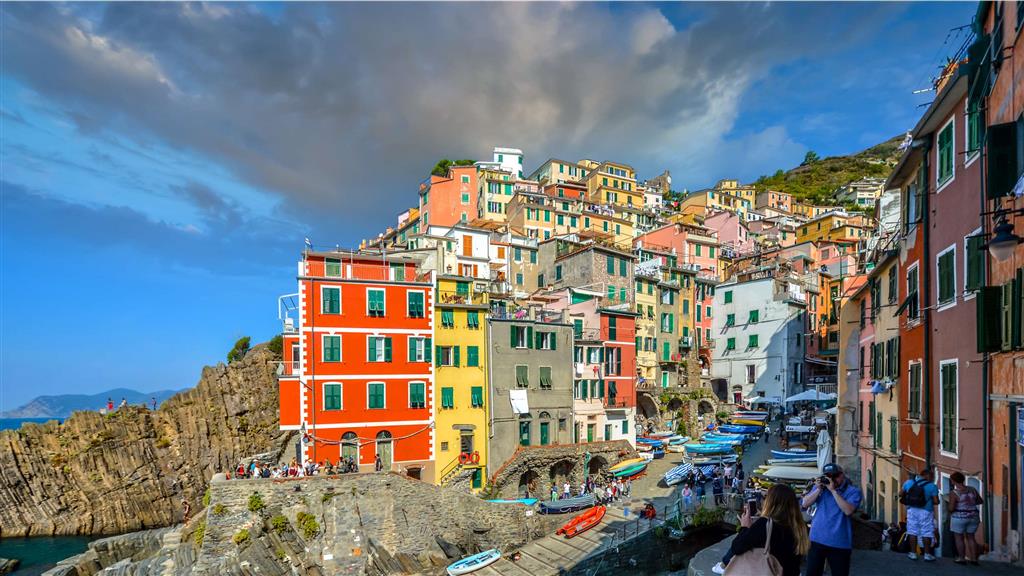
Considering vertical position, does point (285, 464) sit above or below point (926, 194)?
below

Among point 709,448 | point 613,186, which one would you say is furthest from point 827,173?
point 709,448

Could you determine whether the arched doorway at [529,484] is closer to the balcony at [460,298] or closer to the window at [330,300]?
the balcony at [460,298]

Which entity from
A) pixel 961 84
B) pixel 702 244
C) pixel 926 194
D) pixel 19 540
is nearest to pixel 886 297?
pixel 926 194

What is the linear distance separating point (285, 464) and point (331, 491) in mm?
6538

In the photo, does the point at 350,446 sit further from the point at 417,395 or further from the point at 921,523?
the point at 921,523

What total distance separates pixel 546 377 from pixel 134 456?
38.6 m

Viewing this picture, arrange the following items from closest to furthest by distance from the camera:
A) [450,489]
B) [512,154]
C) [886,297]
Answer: [886,297] < [450,489] < [512,154]

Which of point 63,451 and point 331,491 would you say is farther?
point 63,451

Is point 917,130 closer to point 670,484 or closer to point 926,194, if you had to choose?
point 926,194

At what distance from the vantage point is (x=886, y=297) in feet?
74.2

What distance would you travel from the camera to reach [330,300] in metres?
35.4

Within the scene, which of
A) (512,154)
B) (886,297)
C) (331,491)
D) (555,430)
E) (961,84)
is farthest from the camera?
(512,154)

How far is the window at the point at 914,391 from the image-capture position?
17.6m

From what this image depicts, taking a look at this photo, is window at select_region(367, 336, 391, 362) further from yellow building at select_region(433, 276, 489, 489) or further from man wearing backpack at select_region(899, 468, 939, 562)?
man wearing backpack at select_region(899, 468, 939, 562)
